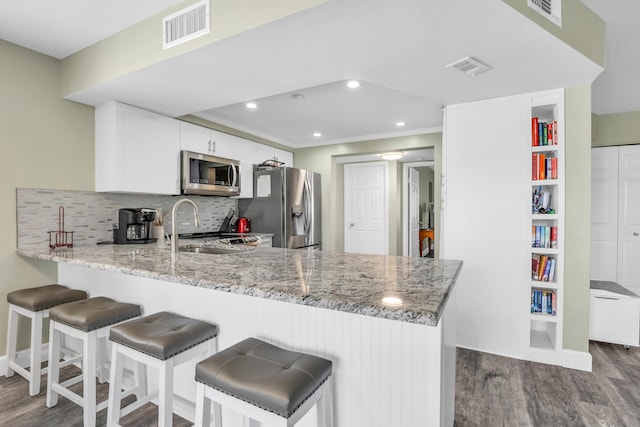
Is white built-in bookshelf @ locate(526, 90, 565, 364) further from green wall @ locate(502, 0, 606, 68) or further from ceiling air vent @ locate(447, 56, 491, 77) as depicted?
ceiling air vent @ locate(447, 56, 491, 77)

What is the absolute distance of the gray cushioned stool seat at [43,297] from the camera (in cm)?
204

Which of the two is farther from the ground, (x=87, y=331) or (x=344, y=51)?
(x=344, y=51)

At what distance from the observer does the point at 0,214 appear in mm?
2289

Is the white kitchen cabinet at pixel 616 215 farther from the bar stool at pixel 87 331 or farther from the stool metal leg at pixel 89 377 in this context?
the stool metal leg at pixel 89 377

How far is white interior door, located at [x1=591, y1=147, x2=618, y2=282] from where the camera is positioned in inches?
159

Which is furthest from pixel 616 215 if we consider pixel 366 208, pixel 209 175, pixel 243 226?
pixel 209 175

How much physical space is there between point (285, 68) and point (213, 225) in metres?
2.64

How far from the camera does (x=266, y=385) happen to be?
1006mm

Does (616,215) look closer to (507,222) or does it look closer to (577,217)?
(577,217)

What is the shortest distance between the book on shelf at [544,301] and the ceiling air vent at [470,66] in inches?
72.5

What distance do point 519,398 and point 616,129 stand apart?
12.4 ft

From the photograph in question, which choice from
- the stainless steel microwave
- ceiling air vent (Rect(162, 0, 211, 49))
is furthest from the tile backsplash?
ceiling air vent (Rect(162, 0, 211, 49))

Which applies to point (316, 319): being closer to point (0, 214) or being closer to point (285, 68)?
point (285, 68)

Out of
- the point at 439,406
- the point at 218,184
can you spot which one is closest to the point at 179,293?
the point at 439,406
